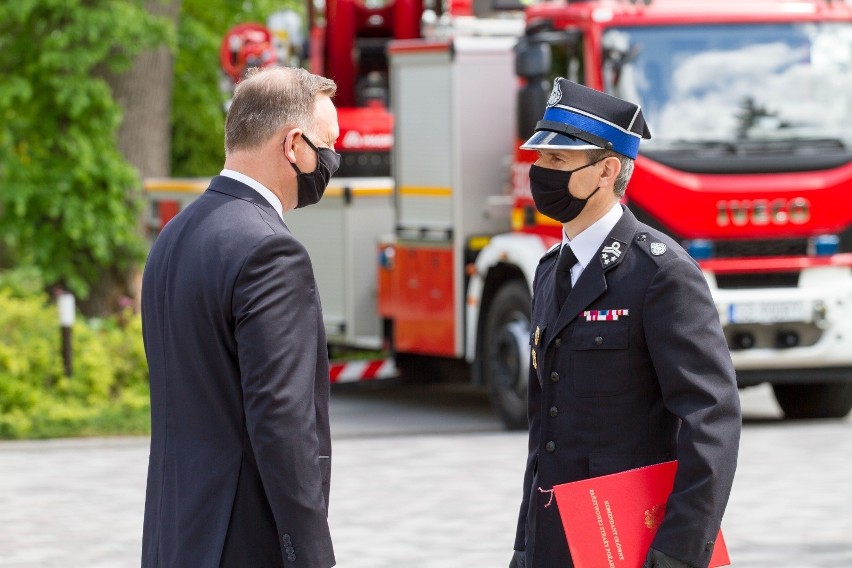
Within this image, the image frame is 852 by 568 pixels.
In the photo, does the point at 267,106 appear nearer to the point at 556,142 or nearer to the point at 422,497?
the point at 556,142

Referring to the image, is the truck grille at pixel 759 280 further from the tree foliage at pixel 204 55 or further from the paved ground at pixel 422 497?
the tree foliage at pixel 204 55

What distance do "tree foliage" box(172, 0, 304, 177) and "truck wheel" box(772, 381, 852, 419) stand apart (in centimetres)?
897

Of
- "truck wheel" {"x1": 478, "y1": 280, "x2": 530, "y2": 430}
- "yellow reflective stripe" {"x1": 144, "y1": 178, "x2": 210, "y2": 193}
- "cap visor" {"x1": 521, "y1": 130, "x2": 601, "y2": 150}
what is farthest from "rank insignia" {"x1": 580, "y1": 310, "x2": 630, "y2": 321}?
"yellow reflective stripe" {"x1": 144, "y1": 178, "x2": 210, "y2": 193}

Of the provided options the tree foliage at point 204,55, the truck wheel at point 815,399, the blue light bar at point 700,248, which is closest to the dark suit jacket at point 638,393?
the blue light bar at point 700,248

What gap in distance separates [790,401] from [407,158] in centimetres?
348

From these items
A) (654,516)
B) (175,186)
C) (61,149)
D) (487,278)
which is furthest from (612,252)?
(61,149)

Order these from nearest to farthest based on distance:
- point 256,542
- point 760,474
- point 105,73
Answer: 1. point 256,542
2. point 760,474
3. point 105,73

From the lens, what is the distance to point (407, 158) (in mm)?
13703

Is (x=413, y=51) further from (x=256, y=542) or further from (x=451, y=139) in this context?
(x=256, y=542)

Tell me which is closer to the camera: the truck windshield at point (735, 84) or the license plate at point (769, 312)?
the license plate at point (769, 312)

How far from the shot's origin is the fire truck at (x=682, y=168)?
11.9 m

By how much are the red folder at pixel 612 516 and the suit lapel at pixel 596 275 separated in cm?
41

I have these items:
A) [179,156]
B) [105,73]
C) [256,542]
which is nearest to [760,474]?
[256,542]

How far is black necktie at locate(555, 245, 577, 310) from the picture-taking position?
4.03m
